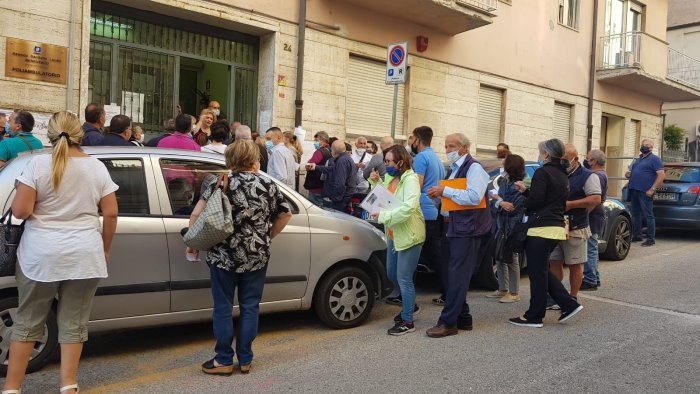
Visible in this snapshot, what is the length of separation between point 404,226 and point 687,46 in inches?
1046

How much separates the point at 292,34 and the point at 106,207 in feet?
27.5

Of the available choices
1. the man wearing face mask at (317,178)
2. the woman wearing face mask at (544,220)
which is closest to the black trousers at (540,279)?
the woman wearing face mask at (544,220)

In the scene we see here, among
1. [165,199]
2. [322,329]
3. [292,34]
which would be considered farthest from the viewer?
[292,34]

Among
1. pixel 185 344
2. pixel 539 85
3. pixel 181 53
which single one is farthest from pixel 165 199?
pixel 539 85

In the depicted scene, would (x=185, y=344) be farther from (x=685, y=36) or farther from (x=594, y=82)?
(x=685, y=36)

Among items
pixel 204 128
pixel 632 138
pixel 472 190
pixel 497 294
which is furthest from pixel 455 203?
pixel 632 138

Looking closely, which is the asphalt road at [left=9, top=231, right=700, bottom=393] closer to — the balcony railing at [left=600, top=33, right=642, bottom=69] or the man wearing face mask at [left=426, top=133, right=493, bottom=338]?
the man wearing face mask at [left=426, top=133, right=493, bottom=338]

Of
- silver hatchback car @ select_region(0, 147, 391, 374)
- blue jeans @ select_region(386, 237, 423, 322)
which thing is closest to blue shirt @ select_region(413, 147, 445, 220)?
blue jeans @ select_region(386, 237, 423, 322)

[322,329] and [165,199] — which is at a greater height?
[165,199]

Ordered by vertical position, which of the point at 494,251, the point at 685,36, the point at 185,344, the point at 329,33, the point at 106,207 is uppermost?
the point at 685,36

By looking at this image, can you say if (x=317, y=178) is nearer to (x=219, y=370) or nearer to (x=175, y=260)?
(x=175, y=260)

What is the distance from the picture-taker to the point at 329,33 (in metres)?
11.9

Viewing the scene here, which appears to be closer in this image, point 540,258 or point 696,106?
point 540,258

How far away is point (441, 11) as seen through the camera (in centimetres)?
1268
